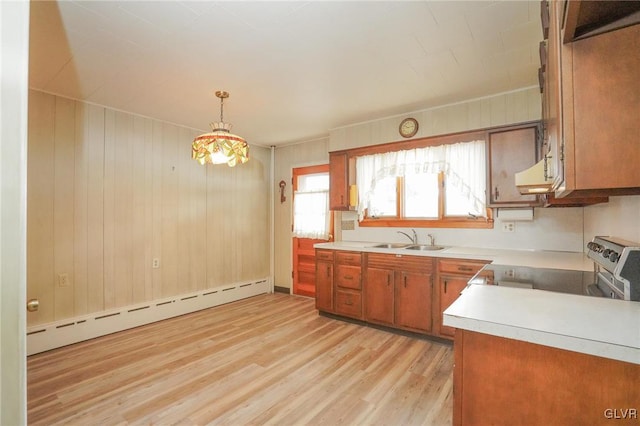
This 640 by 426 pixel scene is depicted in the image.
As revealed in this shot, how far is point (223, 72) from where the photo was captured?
2533 mm

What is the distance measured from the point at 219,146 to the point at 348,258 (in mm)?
1944

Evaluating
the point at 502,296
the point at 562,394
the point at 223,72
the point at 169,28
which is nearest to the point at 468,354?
the point at 562,394

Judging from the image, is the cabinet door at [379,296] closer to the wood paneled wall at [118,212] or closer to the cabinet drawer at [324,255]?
the cabinet drawer at [324,255]

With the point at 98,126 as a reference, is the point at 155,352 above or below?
below

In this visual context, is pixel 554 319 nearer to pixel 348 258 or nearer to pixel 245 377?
pixel 245 377

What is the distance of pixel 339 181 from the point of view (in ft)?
13.1

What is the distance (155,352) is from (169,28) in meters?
2.75

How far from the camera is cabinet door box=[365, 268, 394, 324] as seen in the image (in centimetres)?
323

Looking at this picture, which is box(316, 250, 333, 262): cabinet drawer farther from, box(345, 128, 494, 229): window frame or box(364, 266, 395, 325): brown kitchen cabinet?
box(345, 128, 494, 229): window frame

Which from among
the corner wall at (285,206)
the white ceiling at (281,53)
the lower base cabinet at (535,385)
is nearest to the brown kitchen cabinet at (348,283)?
the corner wall at (285,206)

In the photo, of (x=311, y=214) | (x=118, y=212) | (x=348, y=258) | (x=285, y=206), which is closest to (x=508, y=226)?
(x=348, y=258)

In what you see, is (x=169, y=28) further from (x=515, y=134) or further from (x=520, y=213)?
(x=520, y=213)

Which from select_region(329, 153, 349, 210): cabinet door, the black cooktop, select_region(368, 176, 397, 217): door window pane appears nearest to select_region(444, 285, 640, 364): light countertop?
the black cooktop

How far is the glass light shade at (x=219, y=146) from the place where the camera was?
2562mm
